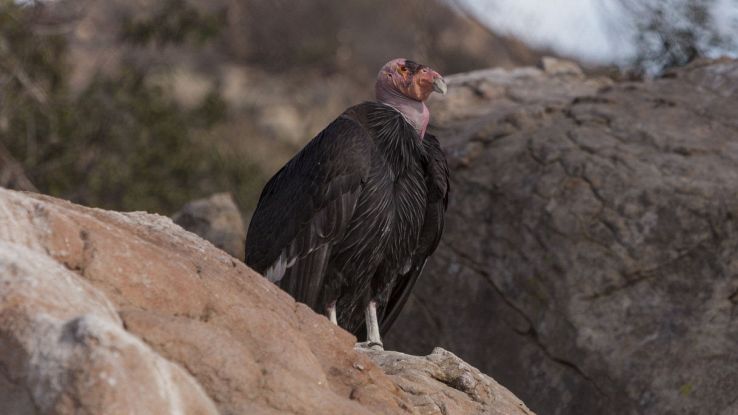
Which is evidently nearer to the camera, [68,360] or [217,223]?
[68,360]

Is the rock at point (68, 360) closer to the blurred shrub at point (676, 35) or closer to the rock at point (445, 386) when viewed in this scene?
the rock at point (445, 386)

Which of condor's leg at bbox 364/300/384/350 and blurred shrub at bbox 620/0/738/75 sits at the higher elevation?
blurred shrub at bbox 620/0/738/75

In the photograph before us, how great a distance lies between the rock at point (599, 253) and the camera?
320 inches

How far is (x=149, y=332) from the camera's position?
13.9 feet

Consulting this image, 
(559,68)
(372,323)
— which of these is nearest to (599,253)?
(372,323)

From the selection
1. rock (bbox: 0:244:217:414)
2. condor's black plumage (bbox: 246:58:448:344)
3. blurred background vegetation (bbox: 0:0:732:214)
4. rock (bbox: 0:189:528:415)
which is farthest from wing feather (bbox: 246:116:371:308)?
blurred background vegetation (bbox: 0:0:732:214)

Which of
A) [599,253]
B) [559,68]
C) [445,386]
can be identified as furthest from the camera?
[559,68]

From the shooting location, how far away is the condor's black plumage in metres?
7.28

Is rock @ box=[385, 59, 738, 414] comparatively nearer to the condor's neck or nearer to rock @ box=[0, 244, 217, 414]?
the condor's neck

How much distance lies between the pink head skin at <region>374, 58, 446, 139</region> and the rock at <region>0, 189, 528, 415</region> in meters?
2.79

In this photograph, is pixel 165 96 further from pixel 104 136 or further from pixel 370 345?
pixel 370 345

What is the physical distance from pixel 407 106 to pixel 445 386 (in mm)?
2791

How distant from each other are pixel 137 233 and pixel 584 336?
422 cm

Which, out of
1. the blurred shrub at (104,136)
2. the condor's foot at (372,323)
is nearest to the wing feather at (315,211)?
the condor's foot at (372,323)
